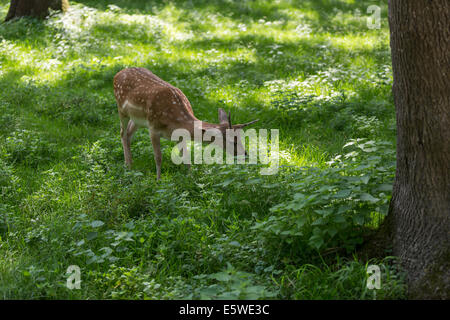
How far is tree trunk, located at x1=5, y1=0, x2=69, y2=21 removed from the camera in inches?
506

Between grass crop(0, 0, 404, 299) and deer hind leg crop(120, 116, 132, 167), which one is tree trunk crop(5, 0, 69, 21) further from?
deer hind leg crop(120, 116, 132, 167)

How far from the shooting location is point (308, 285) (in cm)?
398

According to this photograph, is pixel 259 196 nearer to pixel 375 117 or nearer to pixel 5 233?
pixel 5 233

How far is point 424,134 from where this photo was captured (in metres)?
3.80

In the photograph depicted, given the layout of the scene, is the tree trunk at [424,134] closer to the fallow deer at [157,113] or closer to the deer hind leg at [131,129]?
the fallow deer at [157,113]

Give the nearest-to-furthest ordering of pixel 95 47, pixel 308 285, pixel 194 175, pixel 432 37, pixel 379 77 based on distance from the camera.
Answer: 1. pixel 432 37
2. pixel 308 285
3. pixel 194 175
4. pixel 379 77
5. pixel 95 47

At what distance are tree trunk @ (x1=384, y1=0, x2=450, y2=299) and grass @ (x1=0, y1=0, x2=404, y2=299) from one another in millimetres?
251

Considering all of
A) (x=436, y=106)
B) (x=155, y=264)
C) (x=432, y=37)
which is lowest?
(x=155, y=264)

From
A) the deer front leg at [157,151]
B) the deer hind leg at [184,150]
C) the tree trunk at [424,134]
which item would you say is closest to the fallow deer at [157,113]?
the deer front leg at [157,151]

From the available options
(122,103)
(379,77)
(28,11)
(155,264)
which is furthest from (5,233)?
(28,11)

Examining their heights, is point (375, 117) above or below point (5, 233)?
above

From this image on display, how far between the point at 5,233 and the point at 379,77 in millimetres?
6518

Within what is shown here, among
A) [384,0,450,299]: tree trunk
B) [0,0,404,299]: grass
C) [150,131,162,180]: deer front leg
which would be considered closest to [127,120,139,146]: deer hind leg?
[0,0,404,299]: grass

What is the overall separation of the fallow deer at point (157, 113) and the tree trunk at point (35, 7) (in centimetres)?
659
